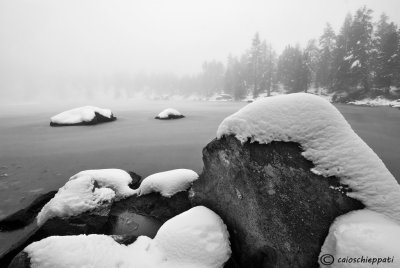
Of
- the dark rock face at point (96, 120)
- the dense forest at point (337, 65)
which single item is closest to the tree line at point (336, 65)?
the dense forest at point (337, 65)

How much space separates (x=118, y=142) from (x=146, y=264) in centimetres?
1191

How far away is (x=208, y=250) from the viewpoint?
319 cm

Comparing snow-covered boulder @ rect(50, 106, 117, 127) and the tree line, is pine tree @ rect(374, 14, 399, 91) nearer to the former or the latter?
the tree line

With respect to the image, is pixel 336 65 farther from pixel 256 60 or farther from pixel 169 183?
pixel 169 183

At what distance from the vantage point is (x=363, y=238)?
7.72 feet

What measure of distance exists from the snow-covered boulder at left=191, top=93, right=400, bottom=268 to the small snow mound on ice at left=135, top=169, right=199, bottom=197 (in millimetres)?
1695

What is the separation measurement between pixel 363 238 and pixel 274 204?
116 cm

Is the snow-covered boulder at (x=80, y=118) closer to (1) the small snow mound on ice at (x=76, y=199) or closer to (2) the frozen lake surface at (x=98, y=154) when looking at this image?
(2) the frozen lake surface at (x=98, y=154)

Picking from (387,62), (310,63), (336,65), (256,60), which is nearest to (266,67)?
(256,60)

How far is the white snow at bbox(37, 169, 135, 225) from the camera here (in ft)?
15.3

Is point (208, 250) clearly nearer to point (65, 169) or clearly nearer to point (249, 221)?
point (249, 221)

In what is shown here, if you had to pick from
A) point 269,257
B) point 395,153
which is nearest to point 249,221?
point 269,257

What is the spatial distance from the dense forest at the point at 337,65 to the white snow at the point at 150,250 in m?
42.0

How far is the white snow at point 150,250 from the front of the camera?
9.46 ft
